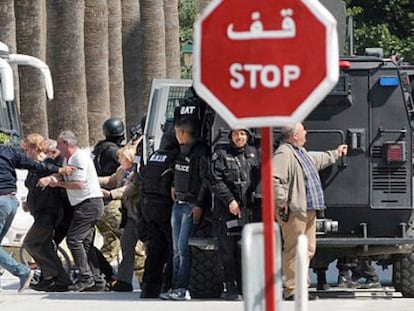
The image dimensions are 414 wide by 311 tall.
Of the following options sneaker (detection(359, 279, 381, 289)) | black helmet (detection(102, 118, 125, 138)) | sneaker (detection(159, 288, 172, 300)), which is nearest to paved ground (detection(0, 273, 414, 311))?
sneaker (detection(159, 288, 172, 300))

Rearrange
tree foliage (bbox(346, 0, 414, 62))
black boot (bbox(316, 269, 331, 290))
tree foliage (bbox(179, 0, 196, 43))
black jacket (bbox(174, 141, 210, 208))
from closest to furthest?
black jacket (bbox(174, 141, 210, 208)) < black boot (bbox(316, 269, 331, 290)) < tree foliage (bbox(346, 0, 414, 62)) < tree foliage (bbox(179, 0, 196, 43))

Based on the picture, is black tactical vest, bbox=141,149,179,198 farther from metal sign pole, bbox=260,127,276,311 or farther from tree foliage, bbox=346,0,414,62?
tree foliage, bbox=346,0,414,62

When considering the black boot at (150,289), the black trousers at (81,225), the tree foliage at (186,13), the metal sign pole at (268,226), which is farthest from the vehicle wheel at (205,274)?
the tree foliage at (186,13)

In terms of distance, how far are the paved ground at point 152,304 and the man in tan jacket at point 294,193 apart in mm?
513

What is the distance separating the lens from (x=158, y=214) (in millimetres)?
14281

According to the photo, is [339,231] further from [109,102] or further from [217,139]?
[109,102]

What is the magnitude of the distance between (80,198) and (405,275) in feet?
11.7

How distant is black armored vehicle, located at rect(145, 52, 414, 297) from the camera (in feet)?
44.2

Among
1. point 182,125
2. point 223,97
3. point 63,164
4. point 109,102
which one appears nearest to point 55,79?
point 109,102

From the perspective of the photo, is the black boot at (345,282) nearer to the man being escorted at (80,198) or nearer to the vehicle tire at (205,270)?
the vehicle tire at (205,270)

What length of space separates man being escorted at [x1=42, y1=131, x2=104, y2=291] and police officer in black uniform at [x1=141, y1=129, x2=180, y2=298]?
3.67 ft

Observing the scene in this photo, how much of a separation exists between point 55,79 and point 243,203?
16107 millimetres

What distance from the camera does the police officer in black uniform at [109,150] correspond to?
1786 cm

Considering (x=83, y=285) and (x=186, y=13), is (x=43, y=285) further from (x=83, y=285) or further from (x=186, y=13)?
(x=186, y=13)
